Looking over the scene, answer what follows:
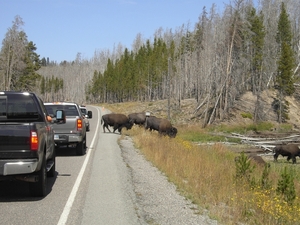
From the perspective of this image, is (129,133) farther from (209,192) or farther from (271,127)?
(271,127)

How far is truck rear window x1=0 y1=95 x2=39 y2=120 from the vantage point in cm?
944

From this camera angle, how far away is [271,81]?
6988 centimetres

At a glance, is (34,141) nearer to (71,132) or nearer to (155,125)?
(71,132)

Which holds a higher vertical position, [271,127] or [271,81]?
[271,81]

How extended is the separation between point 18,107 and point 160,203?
12.8 feet

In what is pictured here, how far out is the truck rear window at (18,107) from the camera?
31.0 ft

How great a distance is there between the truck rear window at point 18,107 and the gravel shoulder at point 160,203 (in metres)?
3.07

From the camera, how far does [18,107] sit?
9547 millimetres

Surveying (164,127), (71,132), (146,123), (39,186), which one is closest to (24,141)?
(39,186)

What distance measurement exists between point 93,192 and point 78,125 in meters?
7.04

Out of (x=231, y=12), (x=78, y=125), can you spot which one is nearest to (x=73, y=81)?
(x=231, y=12)

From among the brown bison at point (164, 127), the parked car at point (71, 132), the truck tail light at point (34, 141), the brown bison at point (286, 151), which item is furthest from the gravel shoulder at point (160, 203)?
the brown bison at point (286, 151)

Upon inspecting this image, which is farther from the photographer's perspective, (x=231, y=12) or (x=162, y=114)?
(x=162, y=114)

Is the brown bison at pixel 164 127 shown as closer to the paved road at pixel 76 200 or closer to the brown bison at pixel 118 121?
the brown bison at pixel 118 121
